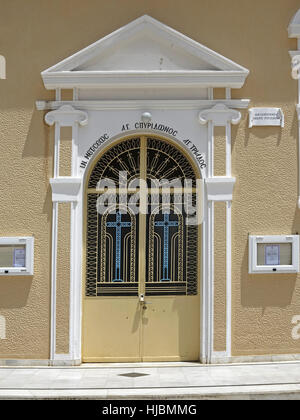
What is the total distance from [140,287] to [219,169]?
6.62 feet

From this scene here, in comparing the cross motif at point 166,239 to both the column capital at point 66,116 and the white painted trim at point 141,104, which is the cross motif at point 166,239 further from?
the column capital at point 66,116

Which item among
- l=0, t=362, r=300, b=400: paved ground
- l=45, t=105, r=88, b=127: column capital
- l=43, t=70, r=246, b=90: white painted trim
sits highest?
l=43, t=70, r=246, b=90: white painted trim

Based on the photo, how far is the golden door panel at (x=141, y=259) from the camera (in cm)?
955

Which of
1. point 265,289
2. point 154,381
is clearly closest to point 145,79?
point 265,289

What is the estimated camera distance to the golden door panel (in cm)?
955

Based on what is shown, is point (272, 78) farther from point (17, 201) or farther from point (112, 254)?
point (17, 201)

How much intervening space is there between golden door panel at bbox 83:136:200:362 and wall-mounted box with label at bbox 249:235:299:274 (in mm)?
823

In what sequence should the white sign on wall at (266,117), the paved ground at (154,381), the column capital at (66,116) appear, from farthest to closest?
the white sign on wall at (266,117) < the column capital at (66,116) < the paved ground at (154,381)

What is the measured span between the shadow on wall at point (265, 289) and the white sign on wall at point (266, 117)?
1.81m

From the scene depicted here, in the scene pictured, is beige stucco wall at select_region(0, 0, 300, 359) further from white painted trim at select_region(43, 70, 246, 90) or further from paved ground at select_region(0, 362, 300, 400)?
paved ground at select_region(0, 362, 300, 400)

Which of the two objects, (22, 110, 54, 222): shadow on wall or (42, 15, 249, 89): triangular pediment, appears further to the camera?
(22, 110, 54, 222): shadow on wall

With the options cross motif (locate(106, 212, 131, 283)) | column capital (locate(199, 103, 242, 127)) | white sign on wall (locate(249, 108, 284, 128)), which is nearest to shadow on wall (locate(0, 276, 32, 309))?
cross motif (locate(106, 212, 131, 283))

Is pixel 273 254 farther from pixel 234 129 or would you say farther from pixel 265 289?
pixel 234 129

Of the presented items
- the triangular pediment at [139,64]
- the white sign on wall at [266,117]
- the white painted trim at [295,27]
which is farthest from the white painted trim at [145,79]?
the white painted trim at [295,27]
